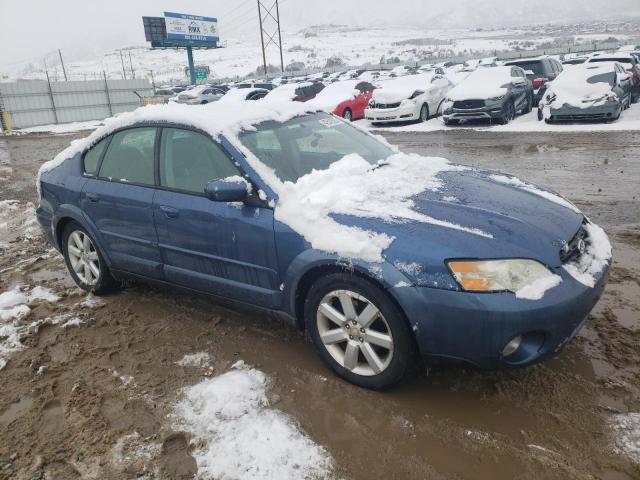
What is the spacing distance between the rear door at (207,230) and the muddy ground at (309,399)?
474 mm

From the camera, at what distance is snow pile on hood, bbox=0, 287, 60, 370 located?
3.67 meters

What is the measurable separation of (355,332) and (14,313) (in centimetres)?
307

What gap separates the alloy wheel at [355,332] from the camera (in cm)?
273

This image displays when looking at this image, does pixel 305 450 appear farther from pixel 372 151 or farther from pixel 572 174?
pixel 572 174

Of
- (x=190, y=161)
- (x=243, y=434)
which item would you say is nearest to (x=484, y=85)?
(x=190, y=161)

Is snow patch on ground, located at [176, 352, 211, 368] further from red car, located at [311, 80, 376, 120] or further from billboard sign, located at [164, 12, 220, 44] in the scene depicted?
billboard sign, located at [164, 12, 220, 44]

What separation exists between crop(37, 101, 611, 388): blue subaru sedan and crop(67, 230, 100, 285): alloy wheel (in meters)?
0.06

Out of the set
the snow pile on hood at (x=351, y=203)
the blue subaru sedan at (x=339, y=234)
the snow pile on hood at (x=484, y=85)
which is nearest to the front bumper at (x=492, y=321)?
the blue subaru sedan at (x=339, y=234)

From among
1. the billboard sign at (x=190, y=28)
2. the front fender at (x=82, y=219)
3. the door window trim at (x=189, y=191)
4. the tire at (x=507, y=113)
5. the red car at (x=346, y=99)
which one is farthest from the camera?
the billboard sign at (x=190, y=28)

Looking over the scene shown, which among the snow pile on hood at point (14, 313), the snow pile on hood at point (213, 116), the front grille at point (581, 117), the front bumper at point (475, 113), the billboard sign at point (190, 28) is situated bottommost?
the snow pile on hood at point (14, 313)

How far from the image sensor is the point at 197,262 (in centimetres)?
347

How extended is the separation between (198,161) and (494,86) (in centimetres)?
1299

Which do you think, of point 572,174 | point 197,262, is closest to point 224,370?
point 197,262

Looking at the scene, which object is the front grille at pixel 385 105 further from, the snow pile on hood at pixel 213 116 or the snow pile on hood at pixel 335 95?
the snow pile on hood at pixel 213 116
